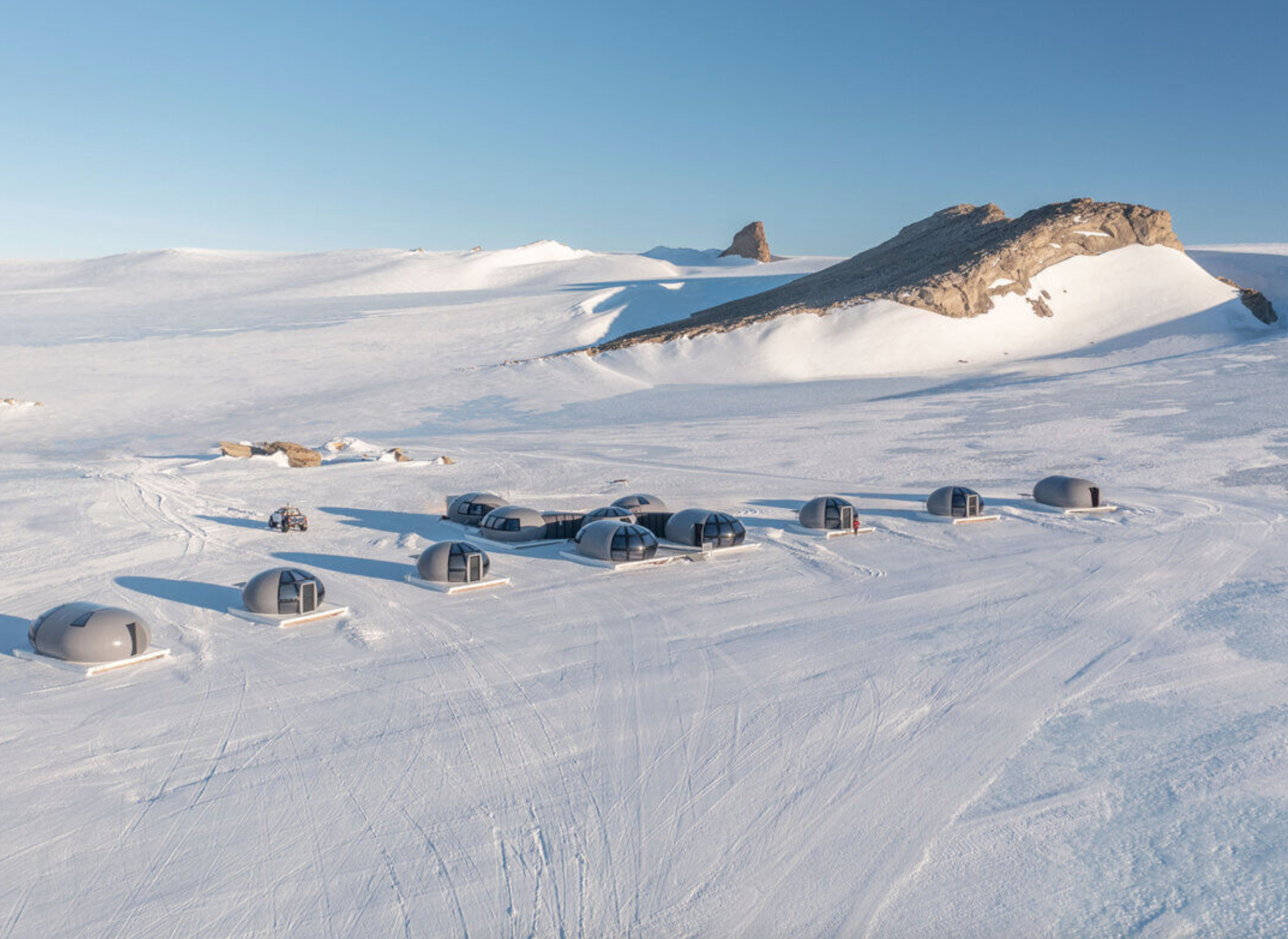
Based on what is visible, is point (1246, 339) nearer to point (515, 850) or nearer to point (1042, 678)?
point (1042, 678)

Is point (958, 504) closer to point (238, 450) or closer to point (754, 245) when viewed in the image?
point (238, 450)

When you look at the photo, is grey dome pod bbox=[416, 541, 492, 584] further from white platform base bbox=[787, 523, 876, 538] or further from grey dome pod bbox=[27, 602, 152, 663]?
white platform base bbox=[787, 523, 876, 538]

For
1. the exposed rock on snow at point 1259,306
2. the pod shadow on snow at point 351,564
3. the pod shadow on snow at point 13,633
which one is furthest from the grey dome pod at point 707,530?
the exposed rock on snow at point 1259,306

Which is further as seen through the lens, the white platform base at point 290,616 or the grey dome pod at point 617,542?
the grey dome pod at point 617,542

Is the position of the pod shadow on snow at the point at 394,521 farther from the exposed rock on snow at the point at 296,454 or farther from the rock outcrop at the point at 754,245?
the rock outcrop at the point at 754,245

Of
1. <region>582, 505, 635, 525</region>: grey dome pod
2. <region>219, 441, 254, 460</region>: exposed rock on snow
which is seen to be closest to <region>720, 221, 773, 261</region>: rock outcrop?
<region>219, 441, 254, 460</region>: exposed rock on snow

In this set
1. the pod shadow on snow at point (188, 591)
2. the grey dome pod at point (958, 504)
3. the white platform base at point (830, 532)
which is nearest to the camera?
the pod shadow on snow at point (188, 591)

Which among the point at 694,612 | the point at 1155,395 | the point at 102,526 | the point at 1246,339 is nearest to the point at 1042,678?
the point at 694,612
